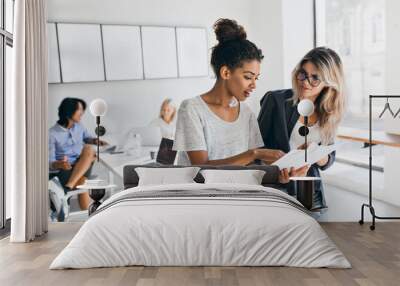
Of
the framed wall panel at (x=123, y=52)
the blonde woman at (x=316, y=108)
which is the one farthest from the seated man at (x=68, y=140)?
the blonde woman at (x=316, y=108)

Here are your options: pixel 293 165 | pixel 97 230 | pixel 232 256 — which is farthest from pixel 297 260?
pixel 293 165

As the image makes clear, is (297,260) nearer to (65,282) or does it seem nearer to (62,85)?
(65,282)

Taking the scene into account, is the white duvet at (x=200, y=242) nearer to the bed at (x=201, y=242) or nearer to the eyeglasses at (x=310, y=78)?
the bed at (x=201, y=242)

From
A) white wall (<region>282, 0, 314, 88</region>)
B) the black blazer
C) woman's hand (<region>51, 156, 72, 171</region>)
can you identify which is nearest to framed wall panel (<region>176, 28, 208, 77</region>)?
the black blazer

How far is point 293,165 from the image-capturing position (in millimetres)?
7820

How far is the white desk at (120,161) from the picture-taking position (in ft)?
25.6

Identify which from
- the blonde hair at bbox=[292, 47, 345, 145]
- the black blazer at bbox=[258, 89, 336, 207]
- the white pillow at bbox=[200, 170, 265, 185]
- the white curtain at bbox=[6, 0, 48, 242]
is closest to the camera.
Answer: the white curtain at bbox=[6, 0, 48, 242]

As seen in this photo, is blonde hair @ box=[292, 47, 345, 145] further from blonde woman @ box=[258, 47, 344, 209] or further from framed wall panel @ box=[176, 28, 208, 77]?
framed wall panel @ box=[176, 28, 208, 77]

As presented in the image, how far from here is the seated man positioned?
25.6 feet

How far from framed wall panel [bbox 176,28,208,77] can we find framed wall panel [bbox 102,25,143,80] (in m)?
0.51

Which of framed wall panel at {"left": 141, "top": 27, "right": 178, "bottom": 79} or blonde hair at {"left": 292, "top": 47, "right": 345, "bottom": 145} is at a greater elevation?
framed wall panel at {"left": 141, "top": 27, "right": 178, "bottom": 79}

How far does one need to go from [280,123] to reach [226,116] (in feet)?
2.19

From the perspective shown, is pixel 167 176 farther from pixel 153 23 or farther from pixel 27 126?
pixel 153 23

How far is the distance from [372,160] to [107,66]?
11.0ft
